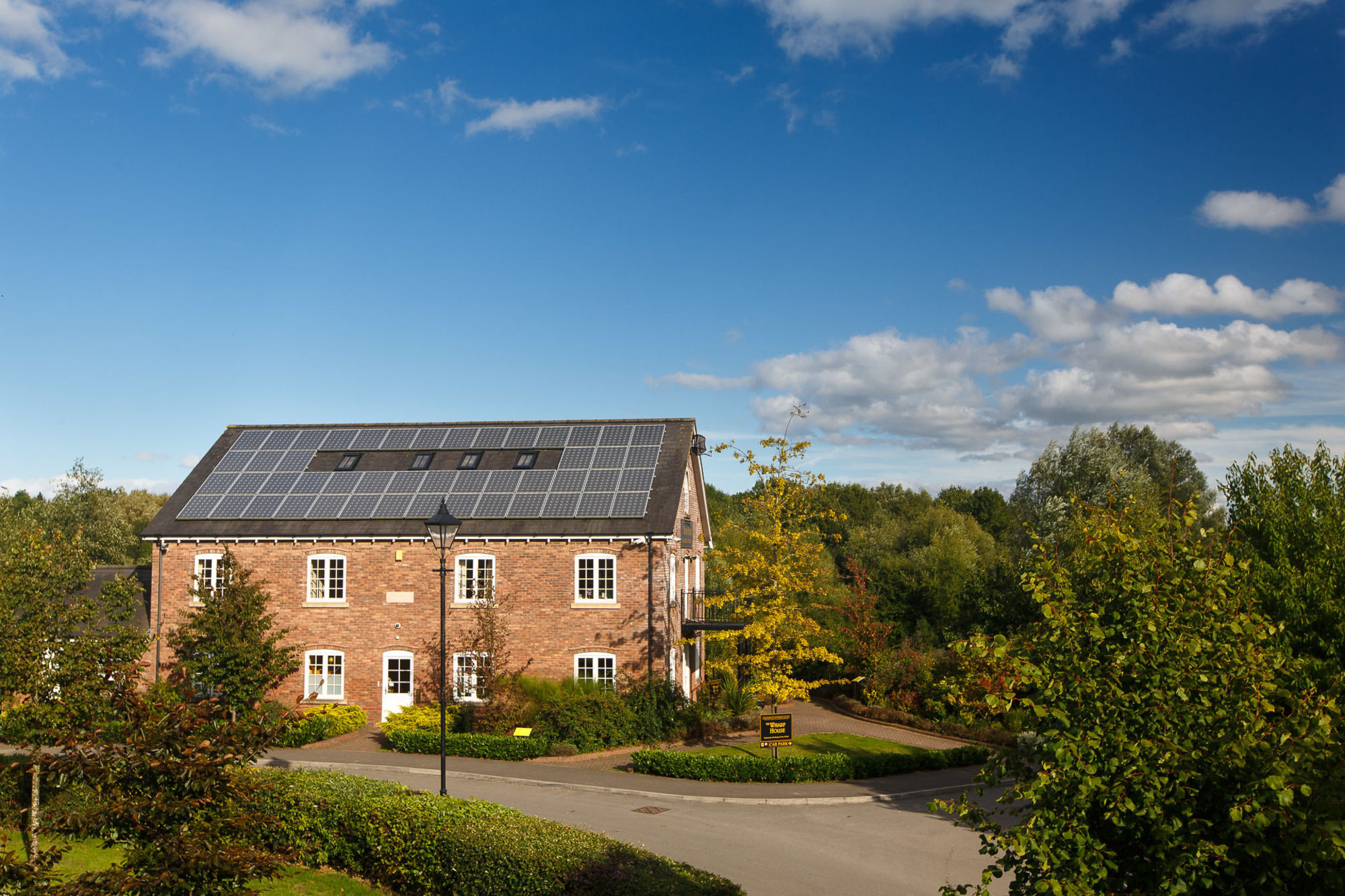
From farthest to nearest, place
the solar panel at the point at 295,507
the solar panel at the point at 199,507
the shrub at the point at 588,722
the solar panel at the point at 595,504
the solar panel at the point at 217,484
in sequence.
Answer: the solar panel at the point at 217,484 < the solar panel at the point at 199,507 < the solar panel at the point at 295,507 < the solar panel at the point at 595,504 < the shrub at the point at 588,722

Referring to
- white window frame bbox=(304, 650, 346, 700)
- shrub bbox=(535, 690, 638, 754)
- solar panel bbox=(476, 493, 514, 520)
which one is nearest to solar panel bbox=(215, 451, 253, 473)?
white window frame bbox=(304, 650, 346, 700)

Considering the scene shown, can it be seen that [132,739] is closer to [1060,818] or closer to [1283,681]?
[1060,818]

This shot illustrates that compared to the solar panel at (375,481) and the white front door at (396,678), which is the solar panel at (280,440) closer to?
the solar panel at (375,481)

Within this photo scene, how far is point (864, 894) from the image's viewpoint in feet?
45.6

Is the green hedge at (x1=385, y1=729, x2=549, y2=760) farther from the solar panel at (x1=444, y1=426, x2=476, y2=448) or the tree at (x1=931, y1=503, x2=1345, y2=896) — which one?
the tree at (x1=931, y1=503, x2=1345, y2=896)

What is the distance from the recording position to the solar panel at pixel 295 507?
30484 millimetres

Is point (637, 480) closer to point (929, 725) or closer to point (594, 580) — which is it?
point (594, 580)

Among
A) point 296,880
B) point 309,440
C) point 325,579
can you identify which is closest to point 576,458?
point 325,579

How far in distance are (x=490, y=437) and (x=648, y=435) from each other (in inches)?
232

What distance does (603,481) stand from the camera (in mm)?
30359

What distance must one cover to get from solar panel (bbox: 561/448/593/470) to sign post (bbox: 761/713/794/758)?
12005 millimetres

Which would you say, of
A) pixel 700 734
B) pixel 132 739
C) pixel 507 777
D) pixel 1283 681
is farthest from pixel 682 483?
pixel 1283 681

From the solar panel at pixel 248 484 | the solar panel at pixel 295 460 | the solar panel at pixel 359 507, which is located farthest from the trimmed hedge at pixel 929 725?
the solar panel at pixel 248 484

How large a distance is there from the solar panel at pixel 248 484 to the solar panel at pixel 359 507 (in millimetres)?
3691
